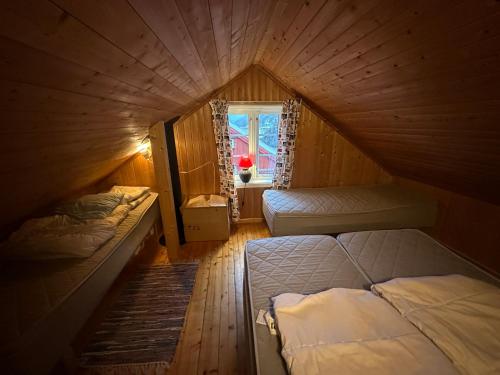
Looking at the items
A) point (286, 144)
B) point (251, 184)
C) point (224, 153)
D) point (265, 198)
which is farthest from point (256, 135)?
point (265, 198)

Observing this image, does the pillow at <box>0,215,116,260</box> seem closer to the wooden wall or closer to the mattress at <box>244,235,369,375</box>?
the mattress at <box>244,235,369,375</box>

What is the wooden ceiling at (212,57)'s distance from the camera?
500 mm

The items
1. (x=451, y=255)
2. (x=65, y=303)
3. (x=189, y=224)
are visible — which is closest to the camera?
(x=65, y=303)

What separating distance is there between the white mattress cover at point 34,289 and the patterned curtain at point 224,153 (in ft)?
5.22

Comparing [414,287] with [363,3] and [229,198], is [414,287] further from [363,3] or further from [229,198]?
[229,198]

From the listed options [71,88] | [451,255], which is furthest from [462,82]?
[71,88]

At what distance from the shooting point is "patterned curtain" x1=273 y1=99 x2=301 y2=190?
2699mm

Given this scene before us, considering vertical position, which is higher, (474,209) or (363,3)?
(363,3)

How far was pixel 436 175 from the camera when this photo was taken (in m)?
2.20

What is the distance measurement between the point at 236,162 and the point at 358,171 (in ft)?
6.25

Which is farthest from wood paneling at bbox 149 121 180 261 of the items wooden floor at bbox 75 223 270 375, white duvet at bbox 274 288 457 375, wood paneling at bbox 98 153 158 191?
white duvet at bbox 274 288 457 375

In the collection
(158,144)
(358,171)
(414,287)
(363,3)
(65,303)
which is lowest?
(65,303)

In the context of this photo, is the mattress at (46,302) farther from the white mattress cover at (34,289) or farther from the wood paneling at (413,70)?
the wood paneling at (413,70)

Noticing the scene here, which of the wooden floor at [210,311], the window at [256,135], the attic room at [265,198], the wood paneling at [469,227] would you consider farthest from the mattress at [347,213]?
the window at [256,135]
